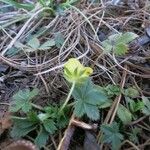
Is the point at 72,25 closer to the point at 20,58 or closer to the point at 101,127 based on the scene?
the point at 20,58

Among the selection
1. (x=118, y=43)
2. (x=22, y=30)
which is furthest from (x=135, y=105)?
(x=22, y=30)

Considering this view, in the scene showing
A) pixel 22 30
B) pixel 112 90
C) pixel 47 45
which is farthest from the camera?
pixel 22 30

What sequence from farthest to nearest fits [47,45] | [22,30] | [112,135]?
[22,30] → [47,45] → [112,135]

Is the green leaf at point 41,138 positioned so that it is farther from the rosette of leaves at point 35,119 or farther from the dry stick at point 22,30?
the dry stick at point 22,30

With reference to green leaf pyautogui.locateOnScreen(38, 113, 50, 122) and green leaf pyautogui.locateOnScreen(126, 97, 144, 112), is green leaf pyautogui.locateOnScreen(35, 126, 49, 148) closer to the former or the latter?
green leaf pyautogui.locateOnScreen(38, 113, 50, 122)

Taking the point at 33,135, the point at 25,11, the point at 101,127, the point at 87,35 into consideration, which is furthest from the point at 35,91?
the point at 25,11

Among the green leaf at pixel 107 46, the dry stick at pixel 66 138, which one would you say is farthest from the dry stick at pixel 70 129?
the green leaf at pixel 107 46

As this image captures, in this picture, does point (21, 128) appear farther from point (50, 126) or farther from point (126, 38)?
point (126, 38)
